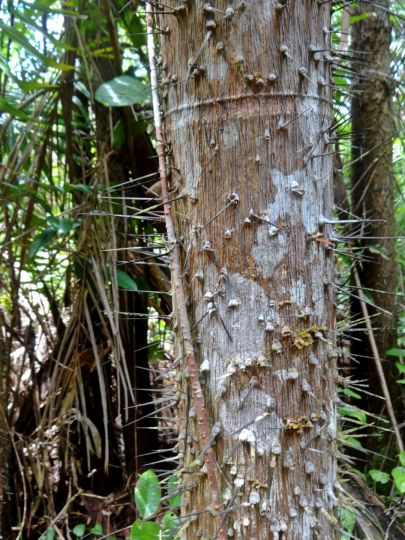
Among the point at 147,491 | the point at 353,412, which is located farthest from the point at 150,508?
the point at 353,412

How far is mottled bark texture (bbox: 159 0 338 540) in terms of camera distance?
2.50 ft

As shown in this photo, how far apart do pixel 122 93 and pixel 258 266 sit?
0.86m

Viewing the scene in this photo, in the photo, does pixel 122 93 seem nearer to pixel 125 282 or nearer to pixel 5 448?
pixel 125 282

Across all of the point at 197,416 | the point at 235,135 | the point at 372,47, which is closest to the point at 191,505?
the point at 197,416

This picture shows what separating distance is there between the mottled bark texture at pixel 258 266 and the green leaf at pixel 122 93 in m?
0.63

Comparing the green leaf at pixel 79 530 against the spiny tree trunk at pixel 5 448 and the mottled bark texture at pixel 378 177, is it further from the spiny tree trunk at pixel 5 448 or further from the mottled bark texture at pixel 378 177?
the mottled bark texture at pixel 378 177

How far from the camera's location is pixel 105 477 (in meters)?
1.68

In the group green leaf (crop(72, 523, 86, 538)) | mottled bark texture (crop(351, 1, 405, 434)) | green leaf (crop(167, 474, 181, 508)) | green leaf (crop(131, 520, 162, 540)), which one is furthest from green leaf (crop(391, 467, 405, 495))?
green leaf (crop(72, 523, 86, 538))

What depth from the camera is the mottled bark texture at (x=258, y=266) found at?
76 centimetres

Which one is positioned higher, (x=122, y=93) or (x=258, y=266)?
(x=122, y=93)

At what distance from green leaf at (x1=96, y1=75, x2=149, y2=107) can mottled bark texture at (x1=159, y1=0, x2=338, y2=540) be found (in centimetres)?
63

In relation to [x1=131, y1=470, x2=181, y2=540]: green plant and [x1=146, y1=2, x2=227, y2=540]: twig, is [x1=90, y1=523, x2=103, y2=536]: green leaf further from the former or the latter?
[x1=146, y1=2, x2=227, y2=540]: twig

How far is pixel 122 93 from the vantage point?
1.43m

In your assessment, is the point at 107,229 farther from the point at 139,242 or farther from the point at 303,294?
the point at 303,294
